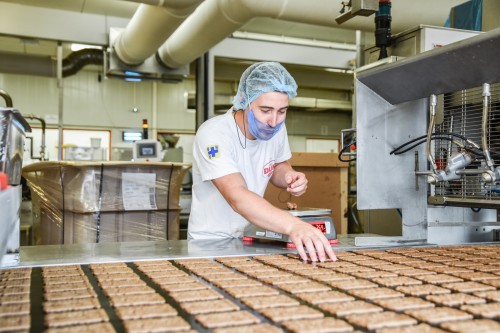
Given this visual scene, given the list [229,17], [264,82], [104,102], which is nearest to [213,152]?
[264,82]

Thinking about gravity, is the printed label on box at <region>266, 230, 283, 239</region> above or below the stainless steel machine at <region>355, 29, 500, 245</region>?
below

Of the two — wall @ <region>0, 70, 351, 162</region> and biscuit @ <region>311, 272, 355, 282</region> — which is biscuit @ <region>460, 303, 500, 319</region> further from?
wall @ <region>0, 70, 351, 162</region>

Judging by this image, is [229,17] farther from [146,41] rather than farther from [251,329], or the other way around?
[251,329]

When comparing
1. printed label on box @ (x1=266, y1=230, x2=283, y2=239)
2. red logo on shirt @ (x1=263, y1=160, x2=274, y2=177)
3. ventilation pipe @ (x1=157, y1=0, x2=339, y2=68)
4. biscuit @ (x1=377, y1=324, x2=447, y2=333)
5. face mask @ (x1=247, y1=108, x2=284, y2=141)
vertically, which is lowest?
biscuit @ (x1=377, y1=324, x2=447, y2=333)

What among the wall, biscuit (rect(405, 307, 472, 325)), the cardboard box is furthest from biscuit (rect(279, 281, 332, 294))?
the wall

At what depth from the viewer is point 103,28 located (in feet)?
16.4

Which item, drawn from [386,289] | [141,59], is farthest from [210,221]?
[141,59]

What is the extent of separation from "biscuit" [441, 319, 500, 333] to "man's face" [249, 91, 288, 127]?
120 cm

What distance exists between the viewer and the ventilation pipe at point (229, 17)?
3.37 metres

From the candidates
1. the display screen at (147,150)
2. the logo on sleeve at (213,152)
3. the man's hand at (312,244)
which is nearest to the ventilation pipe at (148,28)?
the display screen at (147,150)

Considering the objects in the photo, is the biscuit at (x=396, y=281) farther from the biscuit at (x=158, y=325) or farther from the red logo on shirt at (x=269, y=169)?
the red logo on shirt at (x=269, y=169)

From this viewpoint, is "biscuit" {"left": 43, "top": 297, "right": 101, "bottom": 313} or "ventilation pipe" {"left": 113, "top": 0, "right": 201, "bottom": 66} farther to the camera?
"ventilation pipe" {"left": 113, "top": 0, "right": 201, "bottom": 66}

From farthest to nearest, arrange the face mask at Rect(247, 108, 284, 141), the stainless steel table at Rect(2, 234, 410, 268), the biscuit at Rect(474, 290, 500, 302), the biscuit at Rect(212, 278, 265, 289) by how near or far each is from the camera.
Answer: the face mask at Rect(247, 108, 284, 141), the stainless steel table at Rect(2, 234, 410, 268), the biscuit at Rect(212, 278, 265, 289), the biscuit at Rect(474, 290, 500, 302)

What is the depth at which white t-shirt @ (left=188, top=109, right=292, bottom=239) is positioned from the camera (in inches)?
74.9
